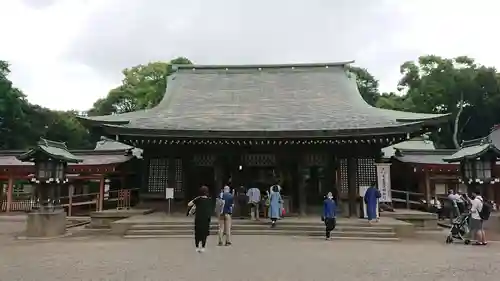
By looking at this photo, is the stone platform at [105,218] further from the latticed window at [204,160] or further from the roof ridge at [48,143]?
the latticed window at [204,160]

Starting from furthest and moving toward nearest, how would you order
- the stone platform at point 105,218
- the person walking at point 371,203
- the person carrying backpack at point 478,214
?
the stone platform at point 105,218
the person walking at point 371,203
the person carrying backpack at point 478,214

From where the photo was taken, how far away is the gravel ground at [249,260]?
7332 millimetres

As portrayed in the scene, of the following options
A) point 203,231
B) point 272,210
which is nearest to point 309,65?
point 272,210

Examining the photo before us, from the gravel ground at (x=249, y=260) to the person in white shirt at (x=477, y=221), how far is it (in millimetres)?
373

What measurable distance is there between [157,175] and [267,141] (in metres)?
5.34


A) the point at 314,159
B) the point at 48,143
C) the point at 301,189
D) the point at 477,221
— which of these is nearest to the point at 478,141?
the point at 477,221

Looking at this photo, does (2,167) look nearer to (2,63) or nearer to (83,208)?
(83,208)

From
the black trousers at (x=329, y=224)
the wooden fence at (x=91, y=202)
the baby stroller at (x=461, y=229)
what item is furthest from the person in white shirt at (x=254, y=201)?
the wooden fence at (x=91, y=202)

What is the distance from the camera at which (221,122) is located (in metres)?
17.0

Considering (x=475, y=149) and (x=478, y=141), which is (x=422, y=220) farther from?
(x=478, y=141)

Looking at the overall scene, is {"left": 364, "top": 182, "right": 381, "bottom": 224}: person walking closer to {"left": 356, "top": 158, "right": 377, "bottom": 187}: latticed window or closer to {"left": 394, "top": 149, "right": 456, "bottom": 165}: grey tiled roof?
{"left": 356, "top": 158, "right": 377, "bottom": 187}: latticed window

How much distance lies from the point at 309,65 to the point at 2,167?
18.1m

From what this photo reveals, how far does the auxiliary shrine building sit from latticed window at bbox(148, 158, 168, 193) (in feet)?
0.14

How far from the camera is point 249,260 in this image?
28.9 feet
